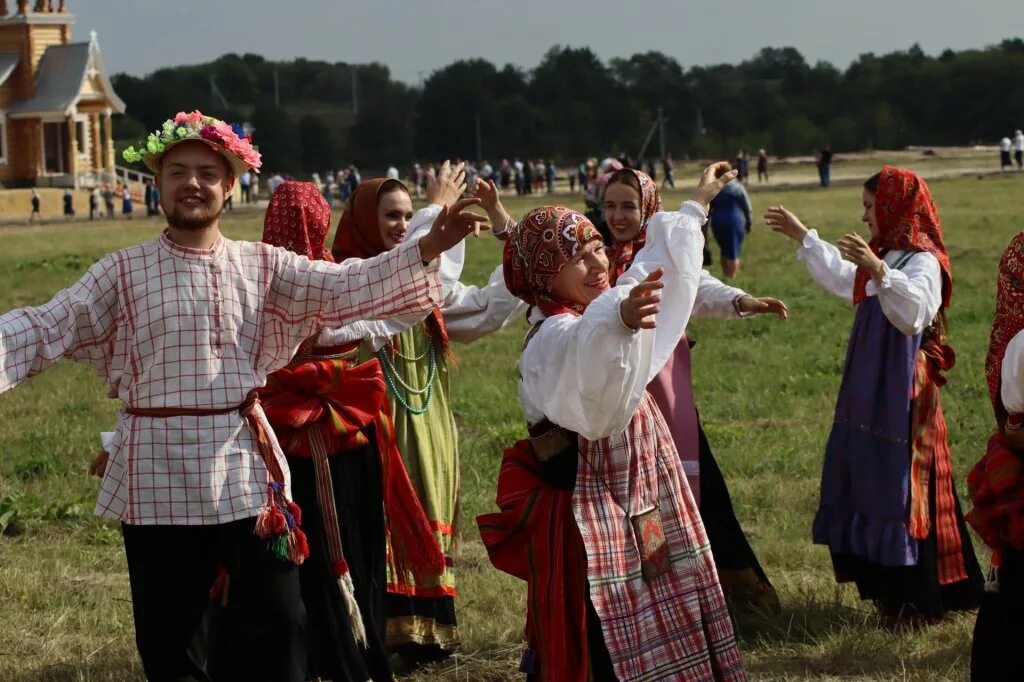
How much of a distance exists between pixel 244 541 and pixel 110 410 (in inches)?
286

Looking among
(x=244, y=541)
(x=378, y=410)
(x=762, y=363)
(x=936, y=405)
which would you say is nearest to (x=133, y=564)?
(x=244, y=541)

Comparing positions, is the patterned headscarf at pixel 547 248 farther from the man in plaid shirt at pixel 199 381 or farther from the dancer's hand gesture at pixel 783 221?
the dancer's hand gesture at pixel 783 221

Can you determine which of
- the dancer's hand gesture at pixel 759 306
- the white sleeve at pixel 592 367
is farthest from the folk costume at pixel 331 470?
the dancer's hand gesture at pixel 759 306

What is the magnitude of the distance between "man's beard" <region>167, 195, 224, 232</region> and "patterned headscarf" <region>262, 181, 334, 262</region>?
89cm

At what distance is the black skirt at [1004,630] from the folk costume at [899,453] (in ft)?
5.44

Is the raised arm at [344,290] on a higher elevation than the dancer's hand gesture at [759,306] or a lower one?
higher

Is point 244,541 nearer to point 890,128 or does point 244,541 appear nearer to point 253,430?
point 253,430

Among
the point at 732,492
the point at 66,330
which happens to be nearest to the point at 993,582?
the point at 66,330

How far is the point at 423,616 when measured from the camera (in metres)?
5.53

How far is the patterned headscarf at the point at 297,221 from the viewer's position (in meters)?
5.04

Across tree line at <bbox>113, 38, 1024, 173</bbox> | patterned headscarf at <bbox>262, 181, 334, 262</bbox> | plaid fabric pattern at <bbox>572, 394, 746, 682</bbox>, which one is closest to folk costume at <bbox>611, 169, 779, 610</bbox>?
plaid fabric pattern at <bbox>572, 394, 746, 682</bbox>

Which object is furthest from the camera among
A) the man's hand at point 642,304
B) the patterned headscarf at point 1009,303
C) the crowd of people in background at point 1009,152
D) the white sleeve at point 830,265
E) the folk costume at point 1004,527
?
the crowd of people in background at point 1009,152

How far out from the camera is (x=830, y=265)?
20.2ft

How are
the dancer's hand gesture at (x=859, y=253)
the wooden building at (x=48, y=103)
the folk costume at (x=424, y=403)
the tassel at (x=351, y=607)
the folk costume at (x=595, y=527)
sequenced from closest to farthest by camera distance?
1. the folk costume at (x=595, y=527)
2. the tassel at (x=351, y=607)
3. the dancer's hand gesture at (x=859, y=253)
4. the folk costume at (x=424, y=403)
5. the wooden building at (x=48, y=103)
